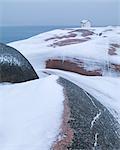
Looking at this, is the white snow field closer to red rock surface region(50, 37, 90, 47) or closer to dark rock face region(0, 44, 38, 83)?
dark rock face region(0, 44, 38, 83)

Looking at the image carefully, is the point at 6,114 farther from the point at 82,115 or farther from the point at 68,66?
the point at 68,66

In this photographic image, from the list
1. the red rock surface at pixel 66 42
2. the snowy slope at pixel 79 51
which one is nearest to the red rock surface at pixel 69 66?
the snowy slope at pixel 79 51

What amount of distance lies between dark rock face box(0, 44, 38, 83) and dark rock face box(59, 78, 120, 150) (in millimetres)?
287

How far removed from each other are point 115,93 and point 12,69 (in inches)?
16.7

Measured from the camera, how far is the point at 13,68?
1578 mm

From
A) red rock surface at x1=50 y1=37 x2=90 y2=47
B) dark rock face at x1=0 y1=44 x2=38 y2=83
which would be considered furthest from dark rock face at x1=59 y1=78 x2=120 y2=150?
red rock surface at x1=50 y1=37 x2=90 y2=47

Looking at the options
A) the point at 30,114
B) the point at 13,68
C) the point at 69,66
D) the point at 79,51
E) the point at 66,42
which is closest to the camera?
A: the point at 30,114

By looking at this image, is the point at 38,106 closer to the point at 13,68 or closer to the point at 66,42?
the point at 13,68

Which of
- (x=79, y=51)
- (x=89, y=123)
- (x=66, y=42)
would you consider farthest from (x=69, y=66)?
(x=89, y=123)

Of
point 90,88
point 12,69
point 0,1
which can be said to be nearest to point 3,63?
point 12,69

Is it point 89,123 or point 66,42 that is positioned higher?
point 66,42

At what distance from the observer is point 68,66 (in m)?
1.97

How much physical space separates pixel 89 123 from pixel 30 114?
0.58ft

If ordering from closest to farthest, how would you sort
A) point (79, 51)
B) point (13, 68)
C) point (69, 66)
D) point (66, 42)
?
1. point (13, 68)
2. point (69, 66)
3. point (79, 51)
4. point (66, 42)
